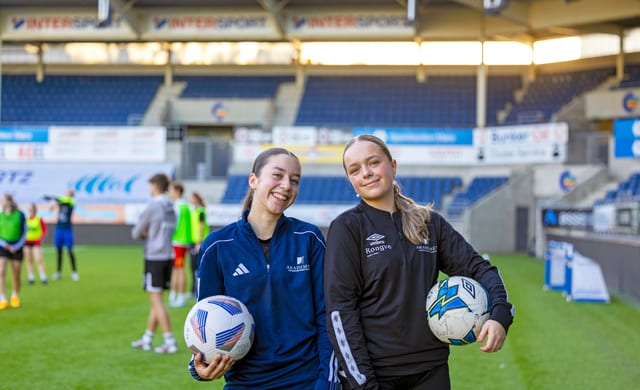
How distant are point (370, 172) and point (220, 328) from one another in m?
0.91

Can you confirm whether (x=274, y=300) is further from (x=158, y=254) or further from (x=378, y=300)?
(x=158, y=254)

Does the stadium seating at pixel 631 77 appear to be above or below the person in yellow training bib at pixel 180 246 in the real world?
above

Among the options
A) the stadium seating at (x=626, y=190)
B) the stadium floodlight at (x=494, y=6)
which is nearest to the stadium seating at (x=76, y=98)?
the stadium floodlight at (x=494, y=6)

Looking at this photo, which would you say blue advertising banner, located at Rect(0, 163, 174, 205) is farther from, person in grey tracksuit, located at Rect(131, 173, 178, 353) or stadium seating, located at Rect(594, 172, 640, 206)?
person in grey tracksuit, located at Rect(131, 173, 178, 353)

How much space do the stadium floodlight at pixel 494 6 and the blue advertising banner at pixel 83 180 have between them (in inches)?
608

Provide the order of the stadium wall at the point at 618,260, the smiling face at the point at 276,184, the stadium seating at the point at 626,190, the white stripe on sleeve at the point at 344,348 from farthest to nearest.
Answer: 1. the stadium seating at the point at 626,190
2. the stadium wall at the point at 618,260
3. the smiling face at the point at 276,184
4. the white stripe on sleeve at the point at 344,348

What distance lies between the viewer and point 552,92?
31.2 m

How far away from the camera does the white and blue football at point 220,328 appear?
2.78 meters

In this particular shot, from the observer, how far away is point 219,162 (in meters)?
31.2

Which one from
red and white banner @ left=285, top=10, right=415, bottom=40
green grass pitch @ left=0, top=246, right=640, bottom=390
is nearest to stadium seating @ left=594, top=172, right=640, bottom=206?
green grass pitch @ left=0, top=246, right=640, bottom=390

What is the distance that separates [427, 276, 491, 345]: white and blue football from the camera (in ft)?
9.14

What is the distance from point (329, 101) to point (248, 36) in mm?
5471

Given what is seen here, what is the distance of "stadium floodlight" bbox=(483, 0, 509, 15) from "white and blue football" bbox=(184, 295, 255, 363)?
19.1 meters

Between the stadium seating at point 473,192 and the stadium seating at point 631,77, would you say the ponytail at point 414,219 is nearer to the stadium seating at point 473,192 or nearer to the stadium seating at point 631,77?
the stadium seating at point 473,192
